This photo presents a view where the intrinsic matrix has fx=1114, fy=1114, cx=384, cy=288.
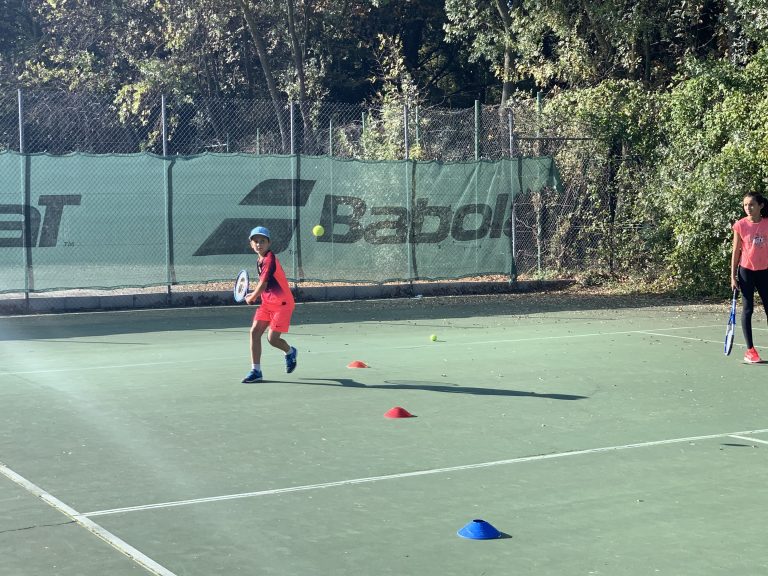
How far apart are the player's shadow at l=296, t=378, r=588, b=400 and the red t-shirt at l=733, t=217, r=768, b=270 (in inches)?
133

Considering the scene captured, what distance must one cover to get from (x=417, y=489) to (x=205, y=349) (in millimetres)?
6631

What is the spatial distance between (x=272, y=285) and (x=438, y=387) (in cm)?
184

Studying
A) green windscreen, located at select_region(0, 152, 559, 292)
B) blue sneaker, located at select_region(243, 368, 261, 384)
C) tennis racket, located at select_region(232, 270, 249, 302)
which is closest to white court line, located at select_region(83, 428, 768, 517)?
blue sneaker, located at select_region(243, 368, 261, 384)

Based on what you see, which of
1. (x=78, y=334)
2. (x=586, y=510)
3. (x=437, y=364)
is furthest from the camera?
(x=78, y=334)

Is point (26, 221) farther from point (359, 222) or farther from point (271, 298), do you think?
point (271, 298)

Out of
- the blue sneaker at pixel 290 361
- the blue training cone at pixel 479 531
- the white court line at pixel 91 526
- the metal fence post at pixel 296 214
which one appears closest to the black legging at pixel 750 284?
the blue sneaker at pixel 290 361

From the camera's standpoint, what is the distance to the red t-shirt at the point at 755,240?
11.5 m

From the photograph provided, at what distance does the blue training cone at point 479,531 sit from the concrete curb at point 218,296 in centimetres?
1207

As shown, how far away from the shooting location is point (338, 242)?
18.2 metres

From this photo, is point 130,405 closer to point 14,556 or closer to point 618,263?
point 14,556

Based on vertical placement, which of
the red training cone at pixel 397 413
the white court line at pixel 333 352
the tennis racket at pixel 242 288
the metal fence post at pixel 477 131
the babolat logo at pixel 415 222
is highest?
the metal fence post at pixel 477 131

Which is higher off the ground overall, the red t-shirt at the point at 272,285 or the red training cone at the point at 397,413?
the red t-shirt at the point at 272,285

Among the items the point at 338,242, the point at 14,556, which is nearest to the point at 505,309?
the point at 338,242

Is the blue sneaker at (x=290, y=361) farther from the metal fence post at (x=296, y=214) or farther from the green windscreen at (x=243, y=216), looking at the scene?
the metal fence post at (x=296, y=214)
